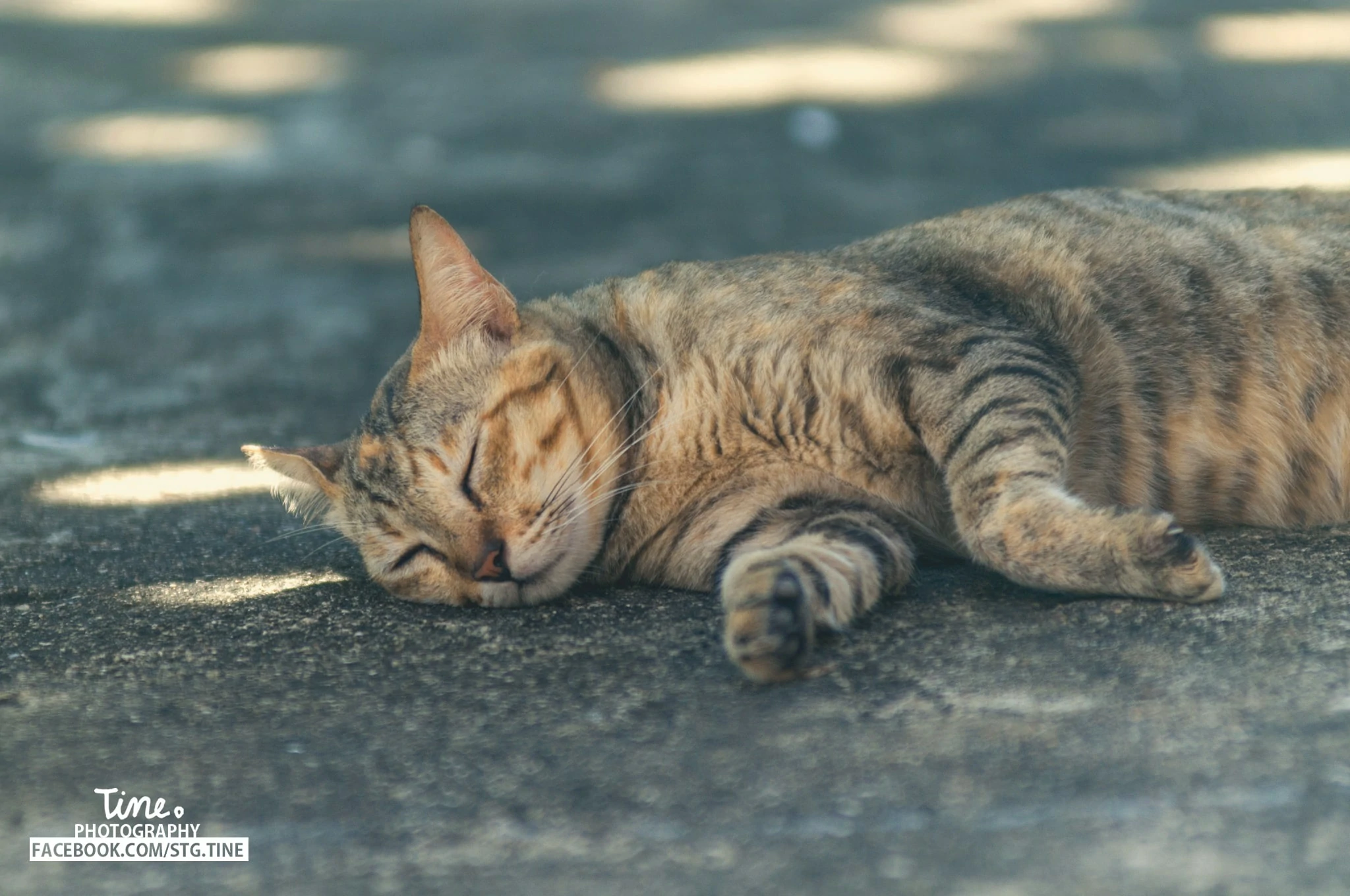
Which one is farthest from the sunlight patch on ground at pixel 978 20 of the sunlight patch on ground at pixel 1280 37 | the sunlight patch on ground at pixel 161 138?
Result: the sunlight patch on ground at pixel 161 138

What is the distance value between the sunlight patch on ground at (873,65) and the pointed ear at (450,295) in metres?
3.13

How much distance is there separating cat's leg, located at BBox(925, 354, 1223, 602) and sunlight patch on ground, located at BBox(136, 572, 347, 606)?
4.18 ft

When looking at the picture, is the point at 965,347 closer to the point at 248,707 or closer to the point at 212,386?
the point at 248,707

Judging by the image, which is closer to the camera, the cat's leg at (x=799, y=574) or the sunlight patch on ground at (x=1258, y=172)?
the cat's leg at (x=799, y=574)

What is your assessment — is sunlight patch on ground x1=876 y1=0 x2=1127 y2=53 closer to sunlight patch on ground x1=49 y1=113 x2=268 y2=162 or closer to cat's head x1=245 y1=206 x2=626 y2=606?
sunlight patch on ground x1=49 y1=113 x2=268 y2=162

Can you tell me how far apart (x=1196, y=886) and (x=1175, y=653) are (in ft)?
2.01

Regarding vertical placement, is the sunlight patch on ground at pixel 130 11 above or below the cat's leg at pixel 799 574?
above

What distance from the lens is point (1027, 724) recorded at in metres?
1.70

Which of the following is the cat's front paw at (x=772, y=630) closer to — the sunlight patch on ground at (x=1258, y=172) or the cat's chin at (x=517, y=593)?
the cat's chin at (x=517, y=593)

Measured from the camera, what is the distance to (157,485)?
351 cm

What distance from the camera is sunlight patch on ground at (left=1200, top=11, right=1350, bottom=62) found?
5.55 metres

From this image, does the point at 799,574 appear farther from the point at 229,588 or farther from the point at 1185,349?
the point at 229,588

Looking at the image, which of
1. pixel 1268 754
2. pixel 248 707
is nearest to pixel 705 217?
pixel 248 707

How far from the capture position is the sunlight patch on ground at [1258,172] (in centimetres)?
505
